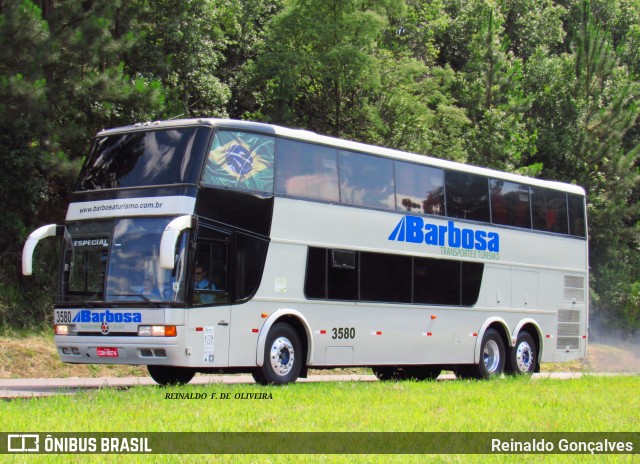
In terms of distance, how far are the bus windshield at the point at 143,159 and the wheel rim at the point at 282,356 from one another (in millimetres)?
3075

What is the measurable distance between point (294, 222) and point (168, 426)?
6778 millimetres

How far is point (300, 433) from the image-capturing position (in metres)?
9.55

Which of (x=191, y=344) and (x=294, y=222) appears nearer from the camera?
(x=191, y=344)

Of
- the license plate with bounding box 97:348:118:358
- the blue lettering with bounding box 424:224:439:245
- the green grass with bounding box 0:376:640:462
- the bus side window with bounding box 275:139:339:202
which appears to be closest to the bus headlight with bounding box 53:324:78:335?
the license plate with bounding box 97:348:118:358

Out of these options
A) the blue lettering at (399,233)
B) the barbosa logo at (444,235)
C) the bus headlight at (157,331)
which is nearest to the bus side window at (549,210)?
the barbosa logo at (444,235)

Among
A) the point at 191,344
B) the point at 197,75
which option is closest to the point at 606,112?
the point at 197,75

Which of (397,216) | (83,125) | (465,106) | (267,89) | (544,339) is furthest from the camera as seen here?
(465,106)

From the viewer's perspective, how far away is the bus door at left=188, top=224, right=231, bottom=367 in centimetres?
1445

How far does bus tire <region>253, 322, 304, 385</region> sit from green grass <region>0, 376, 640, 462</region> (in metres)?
0.52

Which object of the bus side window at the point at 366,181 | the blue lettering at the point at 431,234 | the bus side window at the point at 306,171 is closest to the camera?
the bus side window at the point at 306,171

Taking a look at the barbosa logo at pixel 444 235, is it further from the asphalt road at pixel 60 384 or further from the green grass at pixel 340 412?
the green grass at pixel 340 412

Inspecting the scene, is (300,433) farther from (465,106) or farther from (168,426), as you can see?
(465,106)

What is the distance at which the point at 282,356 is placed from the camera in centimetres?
1595

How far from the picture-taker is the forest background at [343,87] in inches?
864
